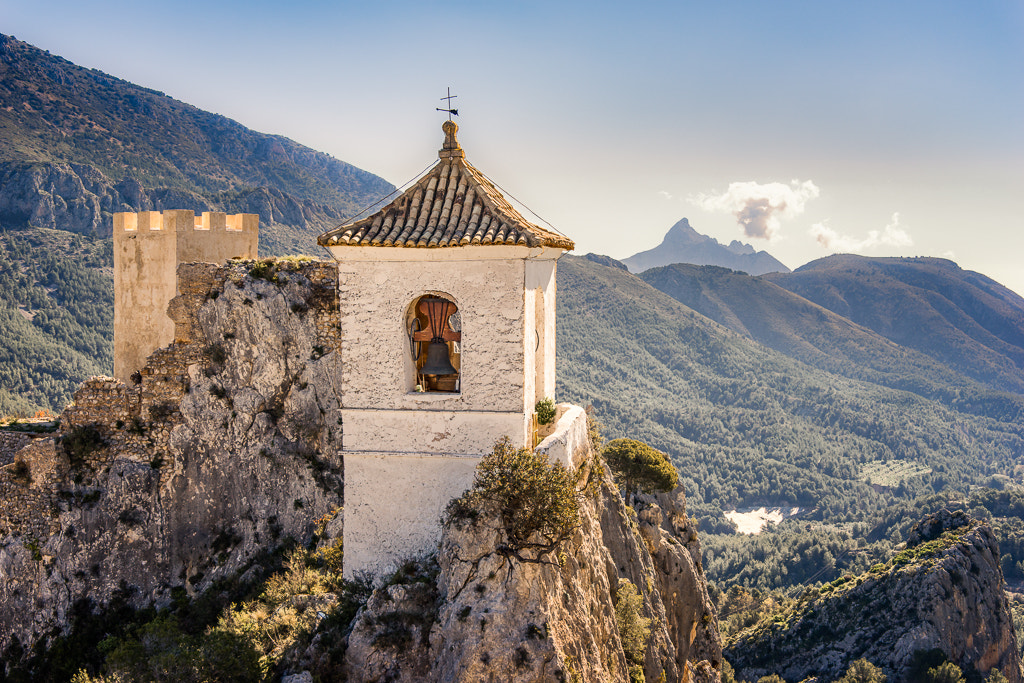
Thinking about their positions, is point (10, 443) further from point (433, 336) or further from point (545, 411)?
point (545, 411)

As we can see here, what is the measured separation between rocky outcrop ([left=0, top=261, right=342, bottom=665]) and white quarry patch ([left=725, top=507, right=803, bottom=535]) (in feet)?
343

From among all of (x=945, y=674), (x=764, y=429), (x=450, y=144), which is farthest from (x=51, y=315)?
(x=764, y=429)

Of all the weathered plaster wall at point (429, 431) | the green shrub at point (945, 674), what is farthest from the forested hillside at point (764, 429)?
the weathered plaster wall at point (429, 431)

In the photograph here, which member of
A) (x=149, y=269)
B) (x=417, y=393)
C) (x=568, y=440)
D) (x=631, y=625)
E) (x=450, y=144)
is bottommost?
(x=631, y=625)

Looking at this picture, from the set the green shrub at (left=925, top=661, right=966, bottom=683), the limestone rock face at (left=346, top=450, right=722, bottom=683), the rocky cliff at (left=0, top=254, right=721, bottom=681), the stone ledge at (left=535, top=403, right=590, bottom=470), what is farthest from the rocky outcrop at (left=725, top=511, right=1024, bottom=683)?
the limestone rock face at (left=346, top=450, right=722, bottom=683)

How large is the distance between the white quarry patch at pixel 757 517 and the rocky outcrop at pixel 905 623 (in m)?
69.6

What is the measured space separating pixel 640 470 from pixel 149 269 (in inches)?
A: 707

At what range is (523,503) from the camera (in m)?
10.4

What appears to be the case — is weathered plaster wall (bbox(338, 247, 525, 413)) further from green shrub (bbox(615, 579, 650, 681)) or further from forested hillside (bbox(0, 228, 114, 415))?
forested hillside (bbox(0, 228, 114, 415))

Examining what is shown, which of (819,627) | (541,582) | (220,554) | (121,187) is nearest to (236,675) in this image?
(541,582)

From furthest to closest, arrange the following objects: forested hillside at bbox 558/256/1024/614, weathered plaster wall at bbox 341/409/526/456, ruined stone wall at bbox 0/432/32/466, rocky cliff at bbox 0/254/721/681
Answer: forested hillside at bbox 558/256/1024/614, ruined stone wall at bbox 0/432/32/466, rocky cliff at bbox 0/254/721/681, weathered plaster wall at bbox 341/409/526/456

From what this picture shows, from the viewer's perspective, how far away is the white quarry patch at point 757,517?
386ft

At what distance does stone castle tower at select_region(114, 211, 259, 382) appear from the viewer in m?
21.7

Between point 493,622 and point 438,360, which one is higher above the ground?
point 438,360
